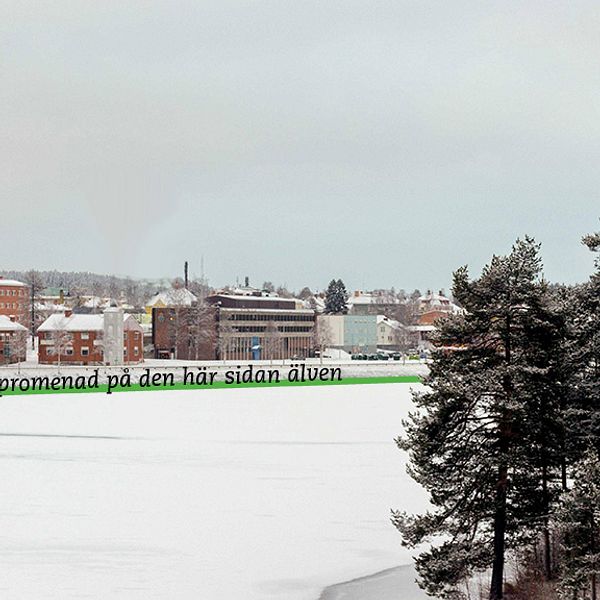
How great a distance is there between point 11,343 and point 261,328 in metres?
39.6

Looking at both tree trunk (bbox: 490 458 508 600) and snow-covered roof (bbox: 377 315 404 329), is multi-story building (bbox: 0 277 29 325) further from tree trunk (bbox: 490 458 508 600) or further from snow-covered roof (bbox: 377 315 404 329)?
tree trunk (bbox: 490 458 508 600)

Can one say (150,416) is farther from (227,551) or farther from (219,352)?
(219,352)

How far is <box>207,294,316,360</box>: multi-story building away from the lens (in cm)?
13850

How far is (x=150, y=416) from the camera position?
2635 inches

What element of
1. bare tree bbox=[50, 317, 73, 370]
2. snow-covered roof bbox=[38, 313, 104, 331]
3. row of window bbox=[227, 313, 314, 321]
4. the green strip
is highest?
row of window bbox=[227, 313, 314, 321]

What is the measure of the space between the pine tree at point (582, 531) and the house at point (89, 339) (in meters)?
101

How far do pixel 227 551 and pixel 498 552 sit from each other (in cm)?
917

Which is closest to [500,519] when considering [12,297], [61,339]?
[61,339]

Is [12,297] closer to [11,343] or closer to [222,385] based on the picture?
[11,343]

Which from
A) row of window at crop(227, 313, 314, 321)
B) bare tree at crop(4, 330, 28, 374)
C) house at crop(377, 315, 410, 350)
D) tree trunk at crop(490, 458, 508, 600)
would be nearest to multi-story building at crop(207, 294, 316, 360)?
row of window at crop(227, 313, 314, 321)

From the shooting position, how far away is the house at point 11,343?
117188mm

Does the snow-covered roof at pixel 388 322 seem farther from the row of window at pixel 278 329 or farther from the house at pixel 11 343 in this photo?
the house at pixel 11 343

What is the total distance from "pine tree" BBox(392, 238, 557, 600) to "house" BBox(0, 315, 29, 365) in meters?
99.8

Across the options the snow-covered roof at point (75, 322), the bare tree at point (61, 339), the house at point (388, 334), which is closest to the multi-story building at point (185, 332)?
the snow-covered roof at point (75, 322)
